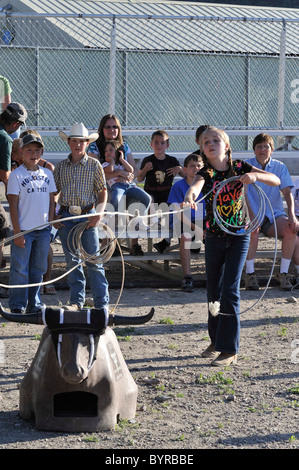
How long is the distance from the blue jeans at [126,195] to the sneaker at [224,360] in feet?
10.8

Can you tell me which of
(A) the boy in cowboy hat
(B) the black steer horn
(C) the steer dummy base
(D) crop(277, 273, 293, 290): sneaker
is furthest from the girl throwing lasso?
(D) crop(277, 273, 293, 290): sneaker

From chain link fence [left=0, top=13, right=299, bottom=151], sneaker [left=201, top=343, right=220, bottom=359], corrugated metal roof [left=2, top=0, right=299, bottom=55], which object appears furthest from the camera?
corrugated metal roof [left=2, top=0, right=299, bottom=55]

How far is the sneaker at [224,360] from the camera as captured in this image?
6344mm

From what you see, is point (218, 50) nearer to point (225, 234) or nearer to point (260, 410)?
point (225, 234)

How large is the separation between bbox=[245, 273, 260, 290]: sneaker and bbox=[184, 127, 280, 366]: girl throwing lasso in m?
2.86

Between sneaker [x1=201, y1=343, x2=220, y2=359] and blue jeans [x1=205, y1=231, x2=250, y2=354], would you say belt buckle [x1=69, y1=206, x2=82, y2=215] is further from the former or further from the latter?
sneaker [x1=201, y1=343, x2=220, y2=359]

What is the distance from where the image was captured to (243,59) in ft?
52.8

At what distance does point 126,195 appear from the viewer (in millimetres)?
9516

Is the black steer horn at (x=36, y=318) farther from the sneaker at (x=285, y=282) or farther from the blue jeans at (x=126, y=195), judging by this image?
the sneaker at (x=285, y=282)

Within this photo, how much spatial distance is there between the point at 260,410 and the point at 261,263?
5847mm

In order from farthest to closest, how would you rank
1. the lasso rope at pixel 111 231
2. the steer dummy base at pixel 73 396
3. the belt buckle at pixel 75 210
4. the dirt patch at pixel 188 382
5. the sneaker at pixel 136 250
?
the sneaker at pixel 136 250, the belt buckle at pixel 75 210, the lasso rope at pixel 111 231, the steer dummy base at pixel 73 396, the dirt patch at pixel 188 382

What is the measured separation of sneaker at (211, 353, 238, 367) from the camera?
Result: 6.34 metres

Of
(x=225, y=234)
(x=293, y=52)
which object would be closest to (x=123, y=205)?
(x=225, y=234)

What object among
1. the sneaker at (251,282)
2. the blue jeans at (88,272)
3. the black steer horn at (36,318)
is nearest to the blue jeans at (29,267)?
the blue jeans at (88,272)
